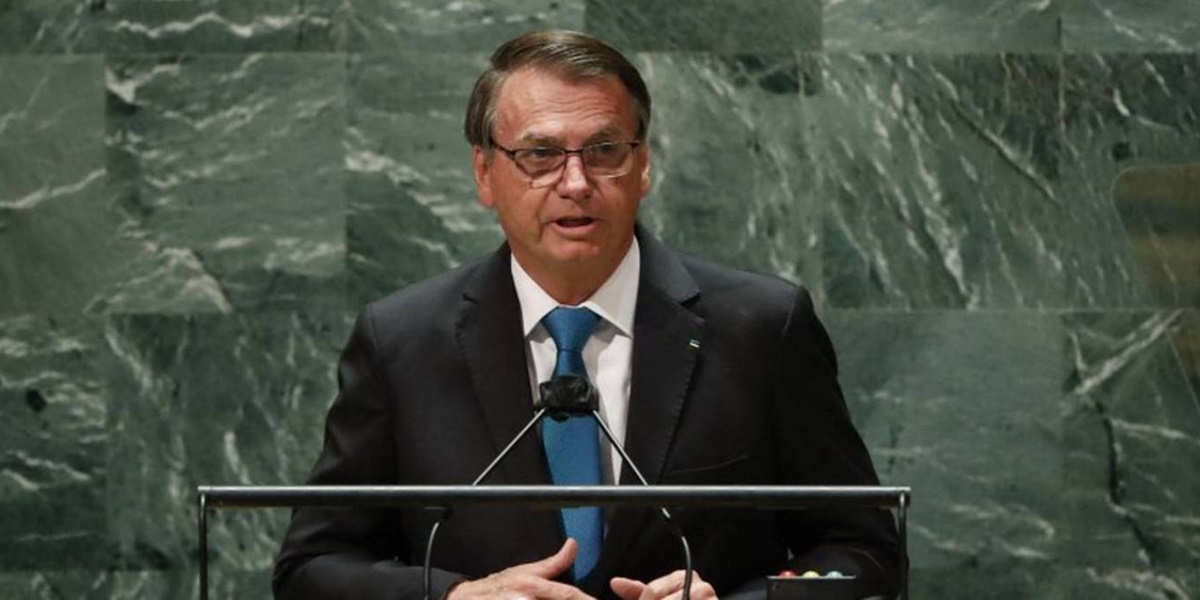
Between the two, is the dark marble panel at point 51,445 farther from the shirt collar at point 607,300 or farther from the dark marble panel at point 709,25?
the shirt collar at point 607,300

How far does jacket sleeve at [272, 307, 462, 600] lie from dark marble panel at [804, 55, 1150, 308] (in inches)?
82.7

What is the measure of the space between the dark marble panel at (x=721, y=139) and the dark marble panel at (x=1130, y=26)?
67cm

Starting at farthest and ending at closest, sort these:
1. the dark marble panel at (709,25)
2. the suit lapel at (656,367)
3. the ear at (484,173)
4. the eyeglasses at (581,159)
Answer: the dark marble panel at (709,25) < the ear at (484,173) < the eyeglasses at (581,159) < the suit lapel at (656,367)

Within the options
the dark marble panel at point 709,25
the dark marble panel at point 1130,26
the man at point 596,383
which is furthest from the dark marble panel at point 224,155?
the man at point 596,383

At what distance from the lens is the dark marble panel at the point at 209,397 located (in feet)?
18.6

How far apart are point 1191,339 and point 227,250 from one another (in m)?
2.32

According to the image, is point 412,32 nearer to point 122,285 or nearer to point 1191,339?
point 122,285

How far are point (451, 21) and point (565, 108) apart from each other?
2.00 meters

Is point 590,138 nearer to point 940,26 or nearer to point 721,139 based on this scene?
point 721,139

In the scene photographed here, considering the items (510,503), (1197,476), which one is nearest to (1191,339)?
(1197,476)

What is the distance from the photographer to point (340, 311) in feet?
18.6

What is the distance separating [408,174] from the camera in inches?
222

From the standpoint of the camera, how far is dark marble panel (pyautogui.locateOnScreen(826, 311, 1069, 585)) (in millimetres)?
5641

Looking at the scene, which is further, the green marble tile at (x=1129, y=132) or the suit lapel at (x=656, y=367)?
the green marble tile at (x=1129, y=132)
